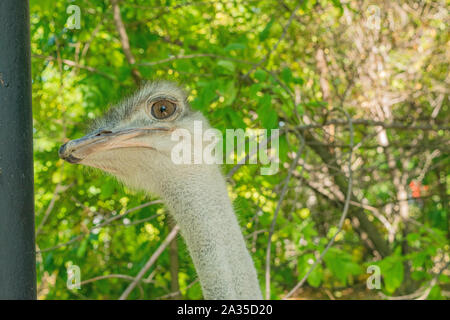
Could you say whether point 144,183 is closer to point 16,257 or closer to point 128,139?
point 128,139

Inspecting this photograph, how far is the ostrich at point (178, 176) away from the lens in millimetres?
1408

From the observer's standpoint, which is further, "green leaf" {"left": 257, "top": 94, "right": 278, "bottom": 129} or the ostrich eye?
"green leaf" {"left": 257, "top": 94, "right": 278, "bottom": 129}

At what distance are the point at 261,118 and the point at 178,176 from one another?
85 cm

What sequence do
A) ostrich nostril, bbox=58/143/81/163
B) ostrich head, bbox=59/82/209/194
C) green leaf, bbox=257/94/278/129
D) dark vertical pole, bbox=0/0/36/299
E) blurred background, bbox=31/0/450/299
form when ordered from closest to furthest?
dark vertical pole, bbox=0/0/36/299, ostrich nostril, bbox=58/143/81/163, ostrich head, bbox=59/82/209/194, green leaf, bbox=257/94/278/129, blurred background, bbox=31/0/450/299

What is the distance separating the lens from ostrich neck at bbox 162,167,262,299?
1408 millimetres

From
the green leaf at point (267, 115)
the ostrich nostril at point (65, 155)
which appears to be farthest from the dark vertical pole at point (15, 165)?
the green leaf at point (267, 115)

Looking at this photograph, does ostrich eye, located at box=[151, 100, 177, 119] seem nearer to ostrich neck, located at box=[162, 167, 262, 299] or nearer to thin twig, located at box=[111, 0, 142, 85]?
ostrich neck, located at box=[162, 167, 262, 299]

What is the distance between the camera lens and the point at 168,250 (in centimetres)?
329

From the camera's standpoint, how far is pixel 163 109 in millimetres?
1527

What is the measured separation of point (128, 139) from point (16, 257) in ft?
2.00

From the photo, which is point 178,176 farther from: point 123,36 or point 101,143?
point 123,36

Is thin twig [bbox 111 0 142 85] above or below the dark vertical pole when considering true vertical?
above

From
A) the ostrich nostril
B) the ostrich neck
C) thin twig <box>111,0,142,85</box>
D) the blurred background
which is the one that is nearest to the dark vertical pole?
the ostrich nostril

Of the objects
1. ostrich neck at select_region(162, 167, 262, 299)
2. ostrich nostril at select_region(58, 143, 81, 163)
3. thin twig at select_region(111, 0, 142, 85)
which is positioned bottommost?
ostrich neck at select_region(162, 167, 262, 299)
